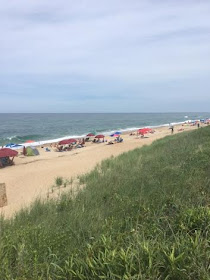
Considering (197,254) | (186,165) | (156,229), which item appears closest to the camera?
(197,254)

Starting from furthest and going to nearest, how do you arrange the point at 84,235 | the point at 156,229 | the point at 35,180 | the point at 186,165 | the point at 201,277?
the point at 35,180 → the point at 186,165 → the point at 84,235 → the point at 156,229 → the point at 201,277

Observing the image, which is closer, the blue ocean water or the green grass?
the green grass

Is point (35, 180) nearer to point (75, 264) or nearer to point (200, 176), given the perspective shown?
point (200, 176)

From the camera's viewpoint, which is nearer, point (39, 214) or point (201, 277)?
point (201, 277)

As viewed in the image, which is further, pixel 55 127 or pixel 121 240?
pixel 55 127

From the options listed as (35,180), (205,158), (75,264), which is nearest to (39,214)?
(75,264)

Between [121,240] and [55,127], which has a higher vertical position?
[121,240]

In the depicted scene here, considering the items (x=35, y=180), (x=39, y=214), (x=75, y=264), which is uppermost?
(x=75, y=264)

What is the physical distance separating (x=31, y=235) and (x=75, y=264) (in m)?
0.75

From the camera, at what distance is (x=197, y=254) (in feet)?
6.66

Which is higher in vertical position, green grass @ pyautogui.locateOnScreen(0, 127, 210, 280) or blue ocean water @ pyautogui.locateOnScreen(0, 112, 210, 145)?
green grass @ pyautogui.locateOnScreen(0, 127, 210, 280)

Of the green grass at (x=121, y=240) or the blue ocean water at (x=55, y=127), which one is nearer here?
the green grass at (x=121, y=240)

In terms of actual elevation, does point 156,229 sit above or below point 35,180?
above

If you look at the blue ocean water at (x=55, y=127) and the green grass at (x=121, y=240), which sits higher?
the green grass at (x=121, y=240)
